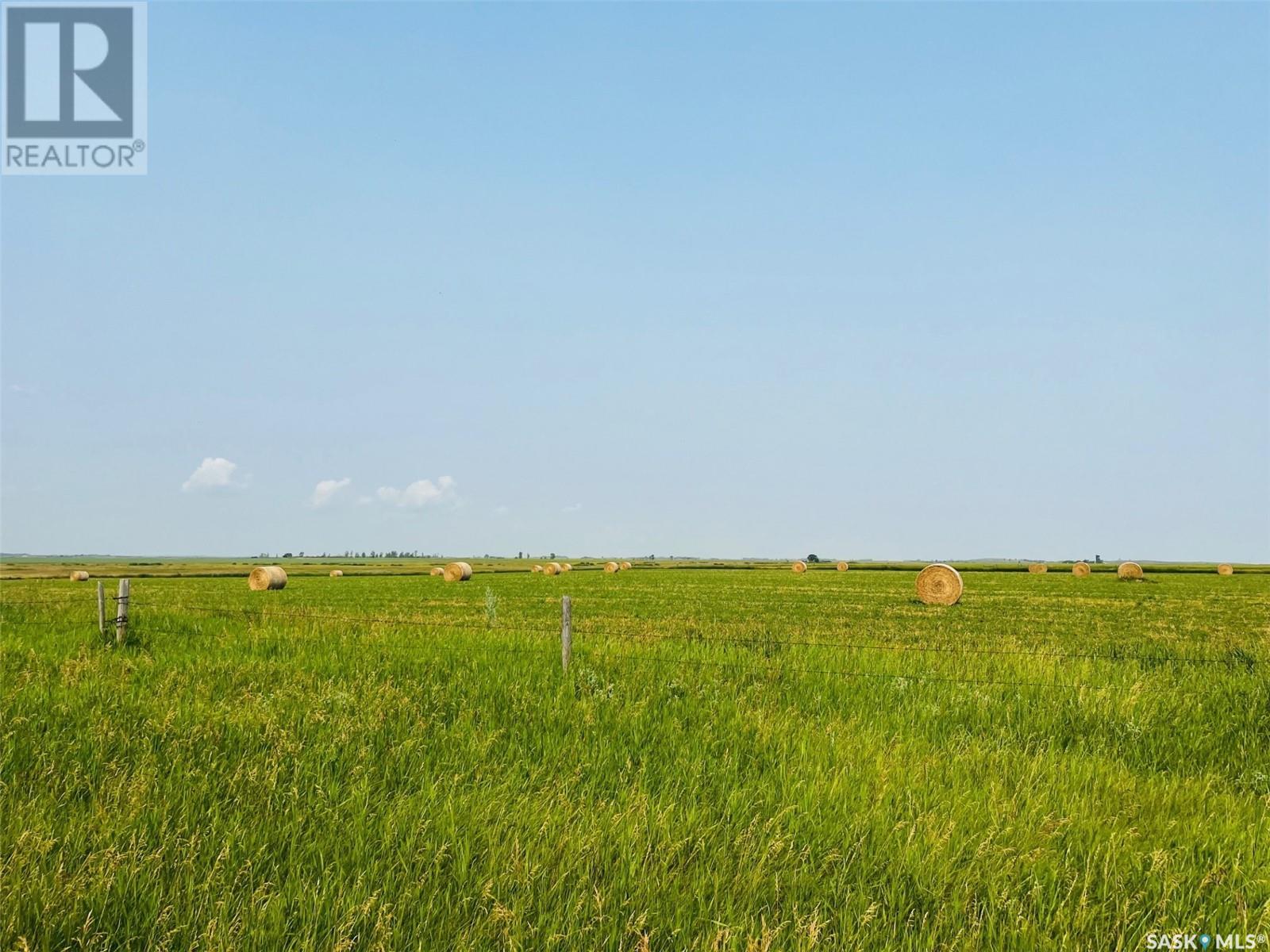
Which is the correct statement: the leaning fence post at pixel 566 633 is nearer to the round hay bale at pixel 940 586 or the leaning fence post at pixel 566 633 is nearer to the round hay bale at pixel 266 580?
the round hay bale at pixel 940 586

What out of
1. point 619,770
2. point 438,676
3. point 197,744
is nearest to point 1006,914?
point 619,770

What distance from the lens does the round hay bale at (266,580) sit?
177 feet

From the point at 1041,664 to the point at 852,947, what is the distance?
945 cm

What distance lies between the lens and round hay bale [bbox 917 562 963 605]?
37312 mm

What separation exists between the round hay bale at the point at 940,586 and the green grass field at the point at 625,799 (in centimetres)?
2550

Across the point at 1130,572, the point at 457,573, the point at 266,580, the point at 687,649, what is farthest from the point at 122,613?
the point at 1130,572

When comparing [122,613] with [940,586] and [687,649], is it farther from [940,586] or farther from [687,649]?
[940,586]

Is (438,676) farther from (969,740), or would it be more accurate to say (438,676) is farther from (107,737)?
(969,740)

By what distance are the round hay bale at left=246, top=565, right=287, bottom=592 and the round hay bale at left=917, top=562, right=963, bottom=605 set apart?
43.4m

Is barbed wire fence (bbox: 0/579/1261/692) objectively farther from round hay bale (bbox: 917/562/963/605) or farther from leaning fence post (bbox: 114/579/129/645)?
round hay bale (bbox: 917/562/963/605)

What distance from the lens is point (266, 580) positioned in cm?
5422

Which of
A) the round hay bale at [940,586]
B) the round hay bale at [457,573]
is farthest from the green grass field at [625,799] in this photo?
the round hay bale at [457,573]

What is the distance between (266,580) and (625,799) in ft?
182

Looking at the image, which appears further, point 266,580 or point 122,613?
point 266,580
